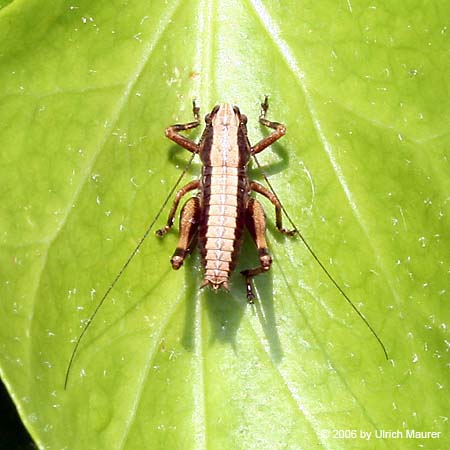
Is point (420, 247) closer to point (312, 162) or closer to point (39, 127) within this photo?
point (312, 162)

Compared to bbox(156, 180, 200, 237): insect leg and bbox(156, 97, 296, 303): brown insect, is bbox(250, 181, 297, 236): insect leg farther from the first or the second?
bbox(156, 180, 200, 237): insect leg

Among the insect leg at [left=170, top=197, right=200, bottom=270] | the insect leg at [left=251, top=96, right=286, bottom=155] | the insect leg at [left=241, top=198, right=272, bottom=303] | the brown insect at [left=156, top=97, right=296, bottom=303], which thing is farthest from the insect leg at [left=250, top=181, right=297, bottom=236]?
the insect leg at [left=170, top=197, right=200, bottom=270]

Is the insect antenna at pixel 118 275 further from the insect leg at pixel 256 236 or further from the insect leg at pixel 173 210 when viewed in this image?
the insect leg at pixel 256 236

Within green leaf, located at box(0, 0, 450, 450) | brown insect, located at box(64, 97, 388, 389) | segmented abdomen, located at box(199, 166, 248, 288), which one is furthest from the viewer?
segmented abdomen, located at box(199, 166, 248, 288)

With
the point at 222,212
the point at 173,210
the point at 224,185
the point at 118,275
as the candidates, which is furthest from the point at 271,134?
the point at 118,275

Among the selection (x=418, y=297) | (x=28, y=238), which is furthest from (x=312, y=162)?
(x=28, y=238)

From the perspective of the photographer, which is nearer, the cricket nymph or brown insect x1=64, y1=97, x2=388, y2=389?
brown insect x1=64, y1=97, x2=388, y2=389

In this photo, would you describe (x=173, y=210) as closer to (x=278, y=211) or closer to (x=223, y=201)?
(x=223, y=201)

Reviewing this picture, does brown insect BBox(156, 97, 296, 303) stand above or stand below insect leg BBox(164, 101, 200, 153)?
below
